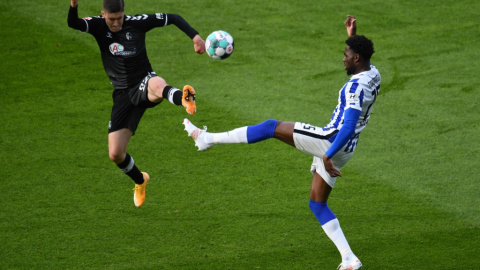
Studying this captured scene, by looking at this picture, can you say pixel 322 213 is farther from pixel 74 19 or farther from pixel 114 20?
pixel 74 19

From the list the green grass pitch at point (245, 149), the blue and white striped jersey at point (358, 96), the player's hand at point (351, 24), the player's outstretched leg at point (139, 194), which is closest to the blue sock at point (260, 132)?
the blue and white striped jersey at point (358, 96)

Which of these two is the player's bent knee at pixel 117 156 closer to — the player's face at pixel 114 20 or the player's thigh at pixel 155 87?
the player's thigh at pixel 155 87

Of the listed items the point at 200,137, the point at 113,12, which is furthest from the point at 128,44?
the point at 200,137

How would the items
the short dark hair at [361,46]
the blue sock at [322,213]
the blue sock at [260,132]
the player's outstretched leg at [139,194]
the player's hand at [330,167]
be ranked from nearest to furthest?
the player's hand at [330,167] → the blue sock at [260,132] → the short dark hair at [361,46] → the blue sock at [322,213] → the player's outstretched leg at [139,194]

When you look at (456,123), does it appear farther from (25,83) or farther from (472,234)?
(25,83)

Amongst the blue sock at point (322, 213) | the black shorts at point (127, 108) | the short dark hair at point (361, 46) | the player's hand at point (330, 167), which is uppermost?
the short dark hair at point (361, 46)

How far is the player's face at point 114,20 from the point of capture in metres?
8.36

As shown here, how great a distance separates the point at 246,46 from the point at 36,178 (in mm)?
5736

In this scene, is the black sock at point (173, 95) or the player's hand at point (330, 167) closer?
the player's hand at point (330, 167)

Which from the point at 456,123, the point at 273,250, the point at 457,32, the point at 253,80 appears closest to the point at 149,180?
the point at 273,250

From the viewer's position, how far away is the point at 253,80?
13336 mm

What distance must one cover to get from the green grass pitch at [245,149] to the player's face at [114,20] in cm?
241

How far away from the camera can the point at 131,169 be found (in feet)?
30.2

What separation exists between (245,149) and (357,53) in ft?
12.4
